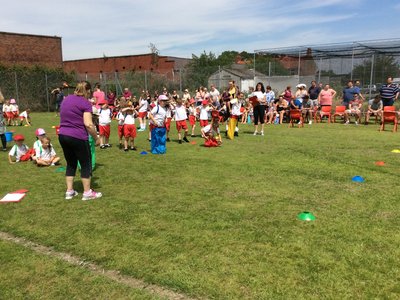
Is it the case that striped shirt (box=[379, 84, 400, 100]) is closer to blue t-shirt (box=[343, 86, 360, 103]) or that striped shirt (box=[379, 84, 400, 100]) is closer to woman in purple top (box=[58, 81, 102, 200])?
blue t-shirt (box=[343, 86, 360, 103])

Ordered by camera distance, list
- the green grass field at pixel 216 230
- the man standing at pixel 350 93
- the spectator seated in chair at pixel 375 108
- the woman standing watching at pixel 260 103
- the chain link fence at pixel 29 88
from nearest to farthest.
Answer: the green grass field at pixel 216 230 < the woman standing watching at pixel 260 103 < the spectator seated in chair at pixel 375 108 < the man standing at pixel 350 93 < the chain link fence at pixel 29 88

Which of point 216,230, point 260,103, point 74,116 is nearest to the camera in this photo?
point 216,230

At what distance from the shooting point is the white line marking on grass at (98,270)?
3265 millimetres

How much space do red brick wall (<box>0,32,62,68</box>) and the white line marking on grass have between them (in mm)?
35065

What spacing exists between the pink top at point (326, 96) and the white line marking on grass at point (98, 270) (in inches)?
637

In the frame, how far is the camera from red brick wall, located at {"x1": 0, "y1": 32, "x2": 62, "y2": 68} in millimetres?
35656

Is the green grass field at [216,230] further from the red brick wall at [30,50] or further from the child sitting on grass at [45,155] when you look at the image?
the red brick wall at [30,50]

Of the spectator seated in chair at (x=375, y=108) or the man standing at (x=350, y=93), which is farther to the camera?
the man standing at (x=350, y=93)

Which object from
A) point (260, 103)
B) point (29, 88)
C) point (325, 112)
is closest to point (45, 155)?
point (260, 103)

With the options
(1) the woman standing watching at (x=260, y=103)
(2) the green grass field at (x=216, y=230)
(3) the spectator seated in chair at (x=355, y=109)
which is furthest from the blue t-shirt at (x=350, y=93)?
(2) the green grass field at (x=216, y=230)

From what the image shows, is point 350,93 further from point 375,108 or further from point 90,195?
point 90,195

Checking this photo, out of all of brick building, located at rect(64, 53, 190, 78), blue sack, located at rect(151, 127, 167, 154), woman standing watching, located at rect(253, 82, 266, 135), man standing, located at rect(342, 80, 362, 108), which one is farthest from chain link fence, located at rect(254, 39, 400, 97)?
brick building, located at rect(64, 53, 190, 78)

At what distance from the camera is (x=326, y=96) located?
17.8 meters

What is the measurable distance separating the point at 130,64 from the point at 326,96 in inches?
1397
